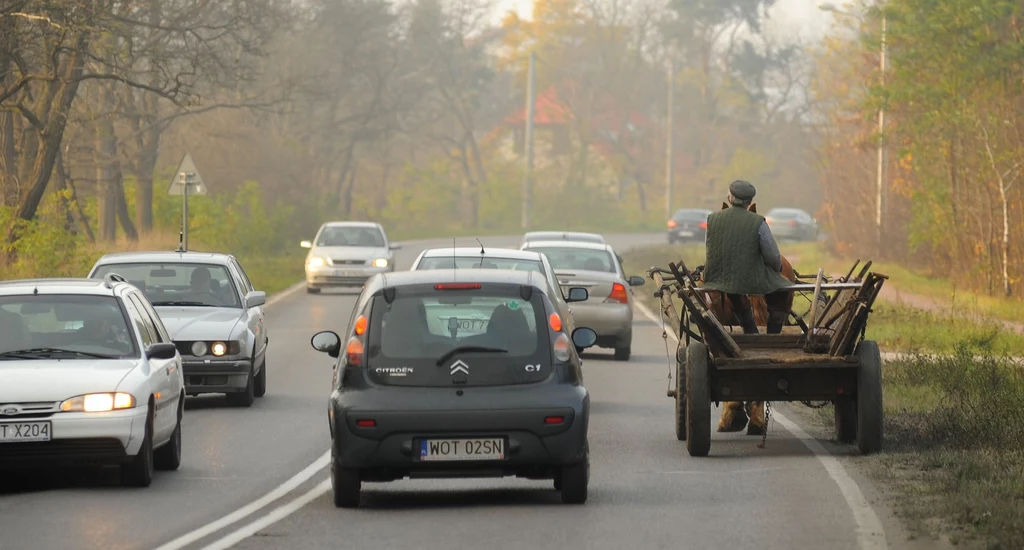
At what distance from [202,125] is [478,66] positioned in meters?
41.5

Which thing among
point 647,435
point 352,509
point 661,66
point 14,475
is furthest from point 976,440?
point 661,66

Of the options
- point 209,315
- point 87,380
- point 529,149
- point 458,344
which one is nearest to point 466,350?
point 458,344

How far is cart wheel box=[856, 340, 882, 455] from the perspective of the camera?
12.9 m

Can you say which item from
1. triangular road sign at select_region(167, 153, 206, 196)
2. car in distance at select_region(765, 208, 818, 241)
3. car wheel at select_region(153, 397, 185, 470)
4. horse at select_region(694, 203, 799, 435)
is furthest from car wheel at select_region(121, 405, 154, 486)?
car in distance at select_region(765, 208, 818, 241)

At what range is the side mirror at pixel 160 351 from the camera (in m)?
12.2

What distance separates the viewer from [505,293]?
1082cm

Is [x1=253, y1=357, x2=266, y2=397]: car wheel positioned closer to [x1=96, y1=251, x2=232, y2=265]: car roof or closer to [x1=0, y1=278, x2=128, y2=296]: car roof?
[x1=96, y1=251, x2=232, y2=265]: car roof

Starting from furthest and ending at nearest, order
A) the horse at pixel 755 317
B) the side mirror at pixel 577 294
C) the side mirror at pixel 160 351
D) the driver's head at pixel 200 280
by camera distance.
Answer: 1. the driver's head at pixel 200 280
2. the side mirror at pixel 577 294
3. the horse at pixel 755 317
4. the side mirror at pixel 160 351

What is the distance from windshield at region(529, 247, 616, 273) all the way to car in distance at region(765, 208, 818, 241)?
53.8m

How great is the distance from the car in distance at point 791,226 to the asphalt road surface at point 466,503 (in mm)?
62714

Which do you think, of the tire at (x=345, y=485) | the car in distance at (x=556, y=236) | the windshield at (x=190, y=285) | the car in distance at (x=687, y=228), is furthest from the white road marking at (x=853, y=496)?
the car in distance at (x=687, y=228)

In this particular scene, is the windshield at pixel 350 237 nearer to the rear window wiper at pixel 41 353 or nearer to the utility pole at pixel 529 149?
the rear window wiper at pixel 41 353

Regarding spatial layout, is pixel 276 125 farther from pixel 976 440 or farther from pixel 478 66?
pixel 976 440

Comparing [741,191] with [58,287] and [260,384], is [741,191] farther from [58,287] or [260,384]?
[260,384]
